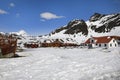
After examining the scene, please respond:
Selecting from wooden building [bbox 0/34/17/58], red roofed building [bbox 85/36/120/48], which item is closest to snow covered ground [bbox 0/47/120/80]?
wooden building [bbox 0/34/17/58]

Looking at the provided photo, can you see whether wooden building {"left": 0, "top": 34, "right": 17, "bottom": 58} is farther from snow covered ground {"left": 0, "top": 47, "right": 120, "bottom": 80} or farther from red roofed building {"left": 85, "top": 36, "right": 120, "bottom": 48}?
red roofed building {"left": 85, "top": 36, "right": 120, "bottom": 48}

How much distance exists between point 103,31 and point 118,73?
183 m

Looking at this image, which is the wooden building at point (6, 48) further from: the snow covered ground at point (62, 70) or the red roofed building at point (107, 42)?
the red roofed building at point (107, 42)

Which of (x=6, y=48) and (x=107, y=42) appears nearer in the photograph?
(x=6, y=48)

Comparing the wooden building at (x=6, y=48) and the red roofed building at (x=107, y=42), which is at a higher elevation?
the red roofed building at (x=107, y=42)

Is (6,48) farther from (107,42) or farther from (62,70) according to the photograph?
(107,42)

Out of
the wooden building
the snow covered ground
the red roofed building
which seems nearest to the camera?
the snow covered ground

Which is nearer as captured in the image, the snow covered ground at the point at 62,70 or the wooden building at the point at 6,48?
the snow covered ground at the point at 62,70

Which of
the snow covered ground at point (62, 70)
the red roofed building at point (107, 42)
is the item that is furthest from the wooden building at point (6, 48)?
the red roofed building at point (107, 42)

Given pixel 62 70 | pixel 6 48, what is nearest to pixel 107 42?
pixel 6 48

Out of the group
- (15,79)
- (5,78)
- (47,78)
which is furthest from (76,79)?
(5,78)

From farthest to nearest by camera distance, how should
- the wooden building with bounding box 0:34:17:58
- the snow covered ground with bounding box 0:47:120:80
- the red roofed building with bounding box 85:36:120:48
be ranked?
the red roofed building with bounding box 85:36:120:48 < the wooden building with bounding box 0:34:17:58 < the snow covered ground with bounding box 0:47:120:80

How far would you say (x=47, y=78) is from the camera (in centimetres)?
1073

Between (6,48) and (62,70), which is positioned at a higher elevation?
(6,48)
